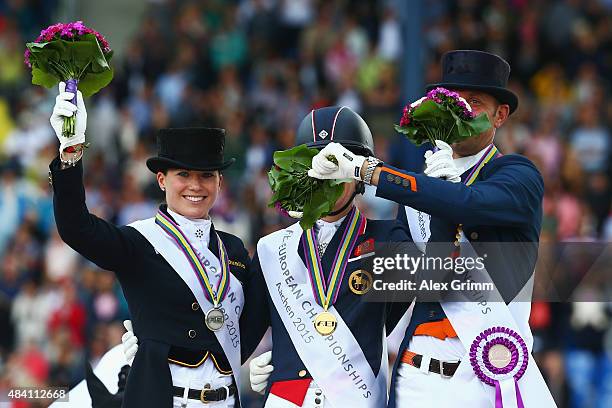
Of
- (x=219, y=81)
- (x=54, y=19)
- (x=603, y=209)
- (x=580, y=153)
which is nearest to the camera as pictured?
(x=603, y=209)

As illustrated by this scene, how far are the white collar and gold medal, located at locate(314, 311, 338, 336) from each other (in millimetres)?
1040

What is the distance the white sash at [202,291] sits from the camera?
6.61 metres

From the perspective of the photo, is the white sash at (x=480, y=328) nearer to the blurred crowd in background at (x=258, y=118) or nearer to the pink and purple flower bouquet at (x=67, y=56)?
the pink and purple flower bouquet at (x=67, y=56)

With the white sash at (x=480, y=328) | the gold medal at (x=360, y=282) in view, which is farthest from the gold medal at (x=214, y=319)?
the white sash at (x=480, y=328)

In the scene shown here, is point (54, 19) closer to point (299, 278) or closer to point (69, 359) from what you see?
point (69, 359)

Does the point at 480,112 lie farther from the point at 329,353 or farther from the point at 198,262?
the point at 198,262

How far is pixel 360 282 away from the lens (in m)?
6.42

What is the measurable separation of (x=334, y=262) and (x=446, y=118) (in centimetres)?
99

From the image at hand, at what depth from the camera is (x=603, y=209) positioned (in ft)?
45.5

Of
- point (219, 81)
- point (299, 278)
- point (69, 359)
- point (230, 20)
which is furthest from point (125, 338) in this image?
point (230, 20)

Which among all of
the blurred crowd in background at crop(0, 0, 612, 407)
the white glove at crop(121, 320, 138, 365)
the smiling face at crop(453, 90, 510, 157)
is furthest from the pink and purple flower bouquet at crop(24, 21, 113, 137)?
the blurred crowd in background at crop(0, 0, 612, 407)

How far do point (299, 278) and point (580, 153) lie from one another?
898cm

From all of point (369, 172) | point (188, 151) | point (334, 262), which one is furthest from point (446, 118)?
point (188, 151)

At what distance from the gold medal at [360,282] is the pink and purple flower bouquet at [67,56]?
1.72 meters
